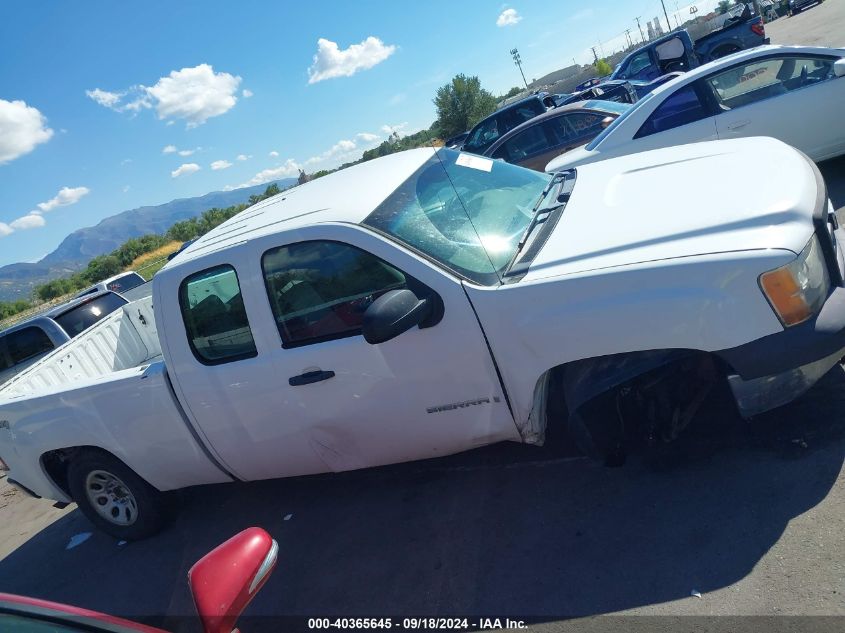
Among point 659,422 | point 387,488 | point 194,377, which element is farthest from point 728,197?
point 194,377

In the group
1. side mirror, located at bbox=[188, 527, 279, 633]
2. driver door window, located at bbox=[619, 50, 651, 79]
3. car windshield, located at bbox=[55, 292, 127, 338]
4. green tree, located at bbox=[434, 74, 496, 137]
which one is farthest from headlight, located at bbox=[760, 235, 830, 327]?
green tree, located at bbox=[434, 74, 496, 137]

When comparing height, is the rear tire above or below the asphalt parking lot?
above

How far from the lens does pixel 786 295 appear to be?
2.52 metres

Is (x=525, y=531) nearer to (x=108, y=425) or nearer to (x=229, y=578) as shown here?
(x=229, y=578)

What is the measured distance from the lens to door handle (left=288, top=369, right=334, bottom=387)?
3.37m

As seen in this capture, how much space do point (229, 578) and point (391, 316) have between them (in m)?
1.36

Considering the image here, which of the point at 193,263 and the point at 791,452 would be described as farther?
the point at 193,263

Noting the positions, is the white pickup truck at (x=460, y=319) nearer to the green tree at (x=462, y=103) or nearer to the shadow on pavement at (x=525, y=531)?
the shadow on pavement at (x=525, y=531)

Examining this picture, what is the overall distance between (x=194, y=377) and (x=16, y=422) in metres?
1.70

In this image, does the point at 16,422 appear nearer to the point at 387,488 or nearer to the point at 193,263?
the point at 193,263

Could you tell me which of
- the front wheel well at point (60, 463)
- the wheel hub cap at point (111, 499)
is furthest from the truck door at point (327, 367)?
the front wheel well at point (60, 463)

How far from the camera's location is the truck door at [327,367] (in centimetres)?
316

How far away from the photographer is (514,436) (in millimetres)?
3287

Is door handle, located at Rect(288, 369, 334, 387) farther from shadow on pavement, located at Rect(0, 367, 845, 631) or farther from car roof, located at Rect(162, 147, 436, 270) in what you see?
shadow on pavement, located at Rect(0, 367, 845, 631)
